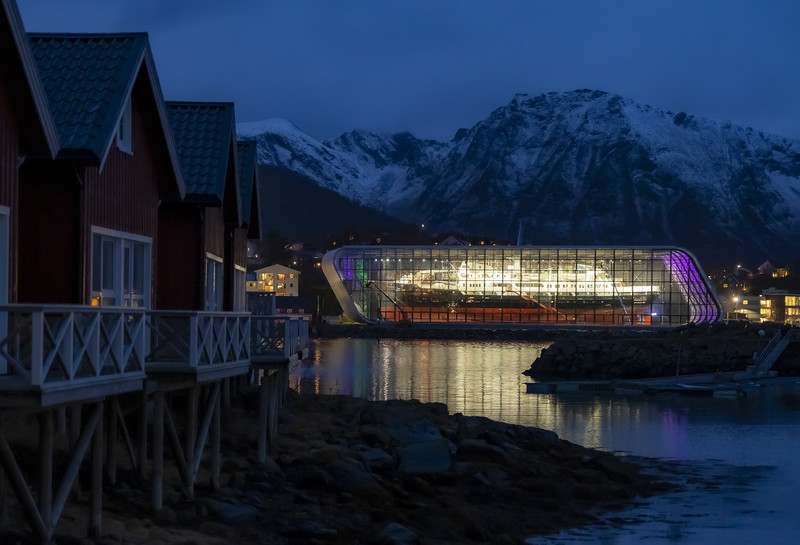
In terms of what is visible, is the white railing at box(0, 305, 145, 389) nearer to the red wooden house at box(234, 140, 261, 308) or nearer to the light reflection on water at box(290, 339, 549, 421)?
the red wooden house at box(234, 140, 261, 308)

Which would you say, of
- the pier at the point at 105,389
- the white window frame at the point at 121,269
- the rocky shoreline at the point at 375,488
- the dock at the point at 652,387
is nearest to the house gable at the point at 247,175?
the rocky shoreline at the point at 375,488

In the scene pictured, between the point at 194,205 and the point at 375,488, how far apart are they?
7478mm

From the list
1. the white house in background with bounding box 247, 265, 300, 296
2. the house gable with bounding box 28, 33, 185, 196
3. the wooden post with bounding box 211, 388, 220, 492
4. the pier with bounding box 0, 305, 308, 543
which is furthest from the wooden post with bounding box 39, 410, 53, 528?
the white house in background with bounding box 247, 265, 300, 296

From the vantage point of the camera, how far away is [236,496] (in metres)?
21.9

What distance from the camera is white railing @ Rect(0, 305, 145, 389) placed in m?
13.3

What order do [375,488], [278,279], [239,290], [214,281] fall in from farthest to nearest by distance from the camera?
[278,279] < [239,290] < [214,281] < [375,488]

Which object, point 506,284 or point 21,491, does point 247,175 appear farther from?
point 506,284

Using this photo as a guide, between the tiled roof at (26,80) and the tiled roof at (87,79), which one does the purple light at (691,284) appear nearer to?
the tiled roof at (87,79)

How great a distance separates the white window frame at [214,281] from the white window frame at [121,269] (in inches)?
187

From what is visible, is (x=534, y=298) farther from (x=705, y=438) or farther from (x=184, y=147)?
(x=184, y=147)

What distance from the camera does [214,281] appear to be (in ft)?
98.8

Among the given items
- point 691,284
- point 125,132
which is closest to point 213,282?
point 125,132

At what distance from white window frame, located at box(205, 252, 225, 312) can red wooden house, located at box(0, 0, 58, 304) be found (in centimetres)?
1035

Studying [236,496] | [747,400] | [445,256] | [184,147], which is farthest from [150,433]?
[445,256]
